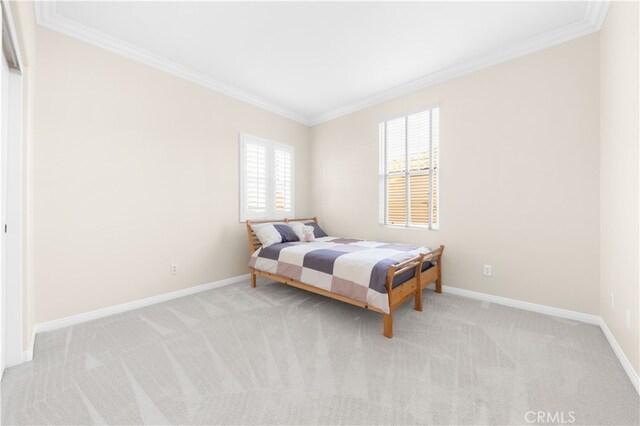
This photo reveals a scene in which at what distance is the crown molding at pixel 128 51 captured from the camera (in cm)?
242

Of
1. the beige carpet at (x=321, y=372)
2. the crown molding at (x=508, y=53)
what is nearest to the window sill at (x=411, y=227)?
the beige carpet at (x=321, y=372)

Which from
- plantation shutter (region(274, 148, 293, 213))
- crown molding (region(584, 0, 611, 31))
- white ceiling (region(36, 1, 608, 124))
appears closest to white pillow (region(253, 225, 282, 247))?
plantation shutter (region(274, 148, 293, 213))

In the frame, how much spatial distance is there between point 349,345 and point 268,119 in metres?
3.57

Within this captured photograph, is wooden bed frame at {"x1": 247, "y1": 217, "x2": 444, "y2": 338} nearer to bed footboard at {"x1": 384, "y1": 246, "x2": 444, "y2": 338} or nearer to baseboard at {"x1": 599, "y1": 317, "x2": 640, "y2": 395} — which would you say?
bed footboard at {"x1": 384, "y1": 246, "x2": 444, "y2": 338}

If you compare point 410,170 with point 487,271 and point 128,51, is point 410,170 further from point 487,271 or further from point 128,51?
point 128,51

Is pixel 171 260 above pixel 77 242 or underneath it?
underneath

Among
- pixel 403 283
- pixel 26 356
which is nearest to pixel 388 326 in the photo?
pixel 403 283

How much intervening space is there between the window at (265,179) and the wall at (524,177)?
199 centimetres

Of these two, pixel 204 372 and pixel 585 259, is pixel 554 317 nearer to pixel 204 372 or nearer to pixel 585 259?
pixel 585 259

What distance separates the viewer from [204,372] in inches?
75.2

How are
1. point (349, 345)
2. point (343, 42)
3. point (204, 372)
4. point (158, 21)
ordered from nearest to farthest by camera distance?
point (204, 372), point (349, 345), point (158, 21), point (343, 42)

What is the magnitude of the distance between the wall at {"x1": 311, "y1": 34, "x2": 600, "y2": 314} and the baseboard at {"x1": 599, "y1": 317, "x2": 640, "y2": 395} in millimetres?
270

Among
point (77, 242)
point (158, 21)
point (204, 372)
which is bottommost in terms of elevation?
point (204, 372)

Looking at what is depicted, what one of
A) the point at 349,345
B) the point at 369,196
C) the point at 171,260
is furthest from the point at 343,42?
the point at 171,260
